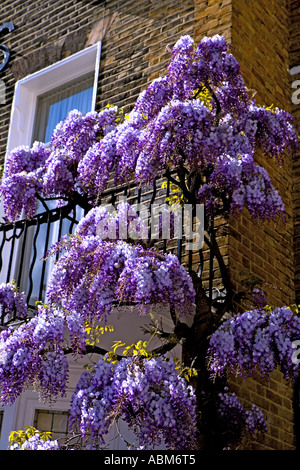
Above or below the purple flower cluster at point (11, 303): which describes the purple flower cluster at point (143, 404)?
below

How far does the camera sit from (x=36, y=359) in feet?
A: 14.3

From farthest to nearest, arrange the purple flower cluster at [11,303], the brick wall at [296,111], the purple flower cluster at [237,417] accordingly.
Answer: the brick wall at [296,111] → the purple flower cluster at [11,303] → the purple flower cluster at [237,417]

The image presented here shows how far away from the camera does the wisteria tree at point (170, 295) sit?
3912 mm

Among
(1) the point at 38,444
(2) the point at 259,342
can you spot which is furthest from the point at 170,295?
(1) the point at 38,444

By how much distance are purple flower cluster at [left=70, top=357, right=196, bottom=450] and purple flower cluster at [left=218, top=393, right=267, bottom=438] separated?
0.80m

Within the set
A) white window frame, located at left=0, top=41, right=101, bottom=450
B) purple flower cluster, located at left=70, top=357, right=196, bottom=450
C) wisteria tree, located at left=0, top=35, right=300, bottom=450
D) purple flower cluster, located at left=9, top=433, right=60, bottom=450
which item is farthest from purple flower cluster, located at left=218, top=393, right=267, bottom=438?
white window frame, located at left=0, top=41, right=101, bottom=450

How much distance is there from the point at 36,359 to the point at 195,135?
165 cm

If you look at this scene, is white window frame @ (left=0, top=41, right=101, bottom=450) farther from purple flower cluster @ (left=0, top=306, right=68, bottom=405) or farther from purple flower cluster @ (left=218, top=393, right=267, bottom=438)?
purple flower cluster @ (left=218, top=393, right=267, bottom=438)

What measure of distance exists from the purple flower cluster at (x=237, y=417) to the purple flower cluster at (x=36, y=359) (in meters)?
1.09

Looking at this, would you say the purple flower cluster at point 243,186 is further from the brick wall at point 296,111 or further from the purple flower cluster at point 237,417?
the brick wall at point 296,111

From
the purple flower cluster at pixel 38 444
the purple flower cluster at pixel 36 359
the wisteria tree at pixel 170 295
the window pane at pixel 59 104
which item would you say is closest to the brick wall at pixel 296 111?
the wisteria tree at pixel 170 295

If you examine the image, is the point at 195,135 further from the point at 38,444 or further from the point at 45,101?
the point at 45,101
